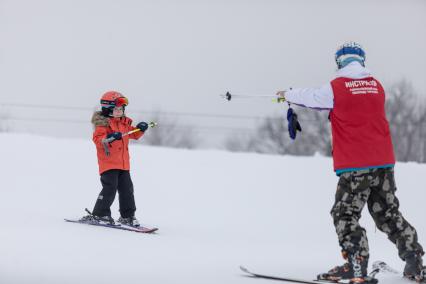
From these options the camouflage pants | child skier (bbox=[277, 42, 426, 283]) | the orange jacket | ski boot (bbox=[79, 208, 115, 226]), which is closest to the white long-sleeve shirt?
child skier (bbox=[277, 42, 426, 283])

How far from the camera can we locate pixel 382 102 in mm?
6258

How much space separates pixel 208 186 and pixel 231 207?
1631 mm

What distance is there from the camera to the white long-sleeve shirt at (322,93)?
20.1 ft

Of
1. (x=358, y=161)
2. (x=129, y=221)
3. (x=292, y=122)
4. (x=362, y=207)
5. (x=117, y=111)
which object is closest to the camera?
(x=358, y=161)

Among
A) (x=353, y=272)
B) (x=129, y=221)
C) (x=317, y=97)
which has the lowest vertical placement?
(x=353, y=272)

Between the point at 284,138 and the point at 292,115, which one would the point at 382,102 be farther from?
the point at 284,138

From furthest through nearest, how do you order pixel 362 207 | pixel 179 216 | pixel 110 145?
pixel 179 216, pixel 110 145, pixel 362 207

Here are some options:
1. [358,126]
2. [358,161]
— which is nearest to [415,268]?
[358,161]

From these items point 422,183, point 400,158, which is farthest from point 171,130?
point 422,183

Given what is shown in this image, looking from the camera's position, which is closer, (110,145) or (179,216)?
(110,145)

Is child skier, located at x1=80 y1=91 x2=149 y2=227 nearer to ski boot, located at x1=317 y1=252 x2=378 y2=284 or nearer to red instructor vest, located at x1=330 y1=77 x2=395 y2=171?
red instructor vest, located at x1=330 y1=77 x2=395 y2=171

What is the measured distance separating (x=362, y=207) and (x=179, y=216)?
585 cm

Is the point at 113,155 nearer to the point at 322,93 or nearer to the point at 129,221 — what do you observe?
the point at 129,221

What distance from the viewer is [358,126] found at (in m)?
6.11
